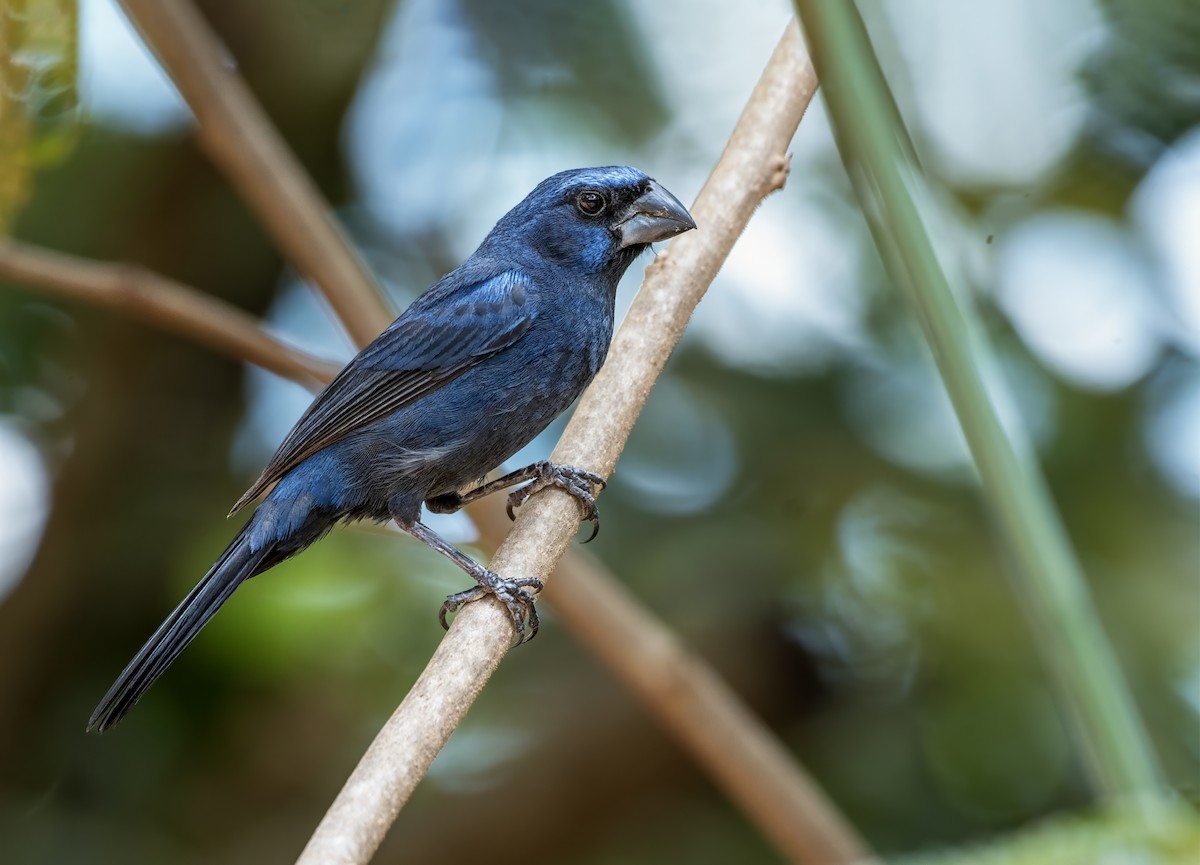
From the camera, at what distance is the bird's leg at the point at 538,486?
2.87 metres

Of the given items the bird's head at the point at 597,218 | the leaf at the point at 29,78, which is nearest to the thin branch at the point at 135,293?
the leaf at the point at 29,78

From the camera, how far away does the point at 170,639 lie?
9.89 ft

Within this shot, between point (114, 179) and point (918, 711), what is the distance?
3622 millimetres

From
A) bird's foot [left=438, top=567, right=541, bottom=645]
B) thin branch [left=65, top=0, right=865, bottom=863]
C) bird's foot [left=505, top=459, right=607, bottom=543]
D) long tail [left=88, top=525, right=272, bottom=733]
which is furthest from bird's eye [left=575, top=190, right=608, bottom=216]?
long tail [left=88, top=525, right=272, bottom=733]

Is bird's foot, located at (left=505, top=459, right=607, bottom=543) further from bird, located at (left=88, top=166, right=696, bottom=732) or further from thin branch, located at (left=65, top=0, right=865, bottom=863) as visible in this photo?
thin branch, located at (left=65, top=0, right=865, bottom=863)

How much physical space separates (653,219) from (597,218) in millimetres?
237

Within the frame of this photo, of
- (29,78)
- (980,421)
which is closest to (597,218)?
(29,78)

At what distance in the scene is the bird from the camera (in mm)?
3312

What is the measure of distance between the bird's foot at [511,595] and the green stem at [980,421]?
1.32 metres

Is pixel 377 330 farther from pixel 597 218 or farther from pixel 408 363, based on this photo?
pixel 597 218

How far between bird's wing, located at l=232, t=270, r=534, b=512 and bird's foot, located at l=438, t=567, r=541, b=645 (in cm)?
64

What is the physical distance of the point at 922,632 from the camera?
4.60 m

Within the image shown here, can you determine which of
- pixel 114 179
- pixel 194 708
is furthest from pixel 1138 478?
pixel 114 179

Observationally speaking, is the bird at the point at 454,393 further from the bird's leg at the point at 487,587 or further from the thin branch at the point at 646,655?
the thin branch at the point at 646,655
